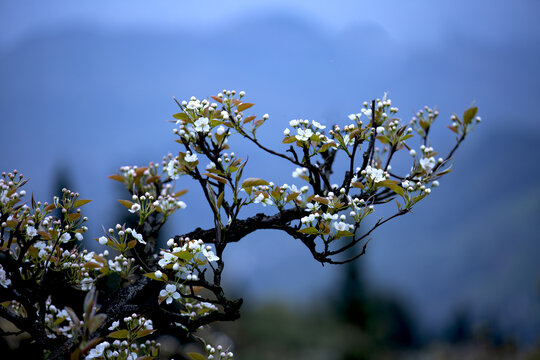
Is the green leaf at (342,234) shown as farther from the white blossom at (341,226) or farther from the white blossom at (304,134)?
the white blossom at (304,134)

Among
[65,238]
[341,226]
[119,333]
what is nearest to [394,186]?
[341,226]

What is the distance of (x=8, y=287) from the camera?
110 centimetres

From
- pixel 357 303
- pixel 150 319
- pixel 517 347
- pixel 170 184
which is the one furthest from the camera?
pixel 357 303

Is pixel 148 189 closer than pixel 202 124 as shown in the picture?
No

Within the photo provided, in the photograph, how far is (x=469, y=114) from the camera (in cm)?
125

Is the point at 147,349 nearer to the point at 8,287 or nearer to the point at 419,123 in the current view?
the point at 8,287

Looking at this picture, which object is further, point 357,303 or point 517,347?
point 357,303

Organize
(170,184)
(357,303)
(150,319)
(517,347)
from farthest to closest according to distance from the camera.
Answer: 1. (357,303)
2. (517,347)
3. (170,184)
4. (150,319)

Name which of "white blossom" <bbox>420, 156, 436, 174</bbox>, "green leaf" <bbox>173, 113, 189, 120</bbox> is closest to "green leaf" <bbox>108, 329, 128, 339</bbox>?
"green leaf" <bbox>173, 113, 189, 120</bbox>

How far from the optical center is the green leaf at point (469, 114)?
124 centimetres

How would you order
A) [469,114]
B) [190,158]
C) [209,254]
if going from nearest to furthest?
[209,254] < [190,158] < [469,114]

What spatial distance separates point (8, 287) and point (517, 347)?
179 inches

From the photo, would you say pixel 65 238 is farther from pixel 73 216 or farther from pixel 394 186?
pixel 394 186

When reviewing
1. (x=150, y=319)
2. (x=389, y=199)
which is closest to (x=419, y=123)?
(x=389, y=199)
